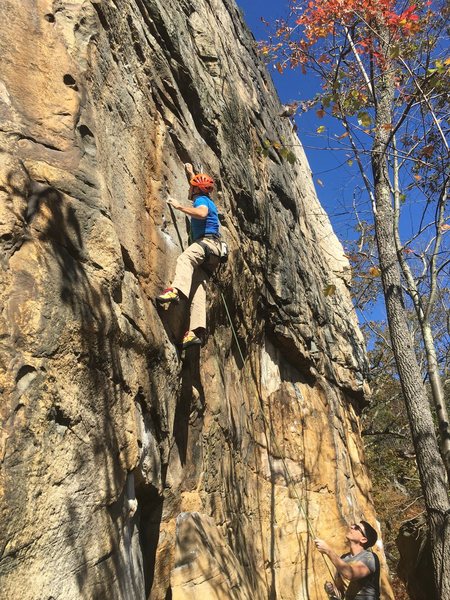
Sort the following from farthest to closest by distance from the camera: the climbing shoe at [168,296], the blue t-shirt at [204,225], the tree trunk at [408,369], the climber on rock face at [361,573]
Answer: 1. the tree trunk at [408,369]
2. the blue t-shirt at [204,225]
3. the climber on rock face at [361,573]
4. the climbing shoe at [168,296]

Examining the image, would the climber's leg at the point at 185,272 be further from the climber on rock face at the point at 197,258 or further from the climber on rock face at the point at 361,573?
the climber on rock face at the point at 361,573

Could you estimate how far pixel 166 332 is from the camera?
17.8ft

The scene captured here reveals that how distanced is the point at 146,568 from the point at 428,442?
5213mm

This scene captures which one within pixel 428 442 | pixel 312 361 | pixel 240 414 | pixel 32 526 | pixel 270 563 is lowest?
pixel 270 563

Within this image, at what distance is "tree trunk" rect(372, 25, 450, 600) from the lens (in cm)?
765

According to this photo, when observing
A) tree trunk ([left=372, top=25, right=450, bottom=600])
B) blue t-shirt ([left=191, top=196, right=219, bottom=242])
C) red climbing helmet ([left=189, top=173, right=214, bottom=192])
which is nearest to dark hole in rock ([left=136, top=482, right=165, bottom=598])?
blue t-shirt ([left=191, top=196, right=219, bottom=242])

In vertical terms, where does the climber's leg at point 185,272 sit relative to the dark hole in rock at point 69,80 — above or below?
below

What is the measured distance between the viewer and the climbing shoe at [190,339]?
5688 millimetres

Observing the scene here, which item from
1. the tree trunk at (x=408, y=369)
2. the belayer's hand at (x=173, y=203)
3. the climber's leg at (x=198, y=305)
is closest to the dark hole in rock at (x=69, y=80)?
the belayer's hand at (x=173, y=203)

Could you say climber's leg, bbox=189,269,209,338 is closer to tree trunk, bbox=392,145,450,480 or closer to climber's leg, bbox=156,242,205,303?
climber's leg, bbox=156,242,205,303

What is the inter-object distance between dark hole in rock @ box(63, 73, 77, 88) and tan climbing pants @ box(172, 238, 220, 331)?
6.88ft

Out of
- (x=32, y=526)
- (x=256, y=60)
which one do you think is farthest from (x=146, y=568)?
(x=256, y=60)

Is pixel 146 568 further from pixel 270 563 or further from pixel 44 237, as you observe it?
pixel 270 563

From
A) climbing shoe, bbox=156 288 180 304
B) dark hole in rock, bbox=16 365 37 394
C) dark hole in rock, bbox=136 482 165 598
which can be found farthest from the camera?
climbing shoe, bbox=156 288 180 304
